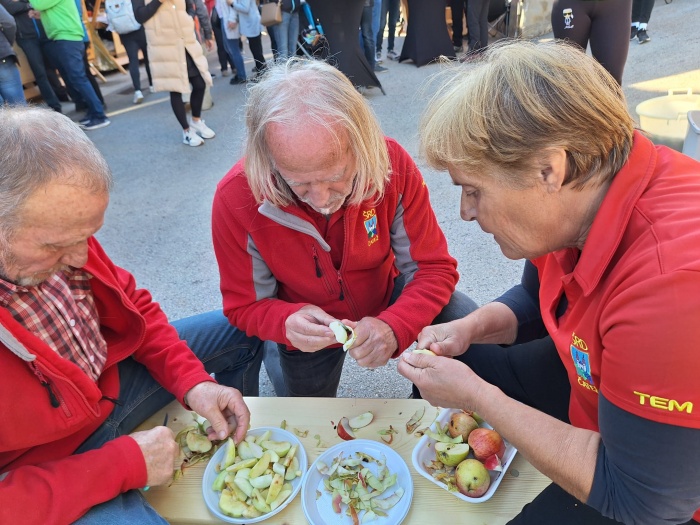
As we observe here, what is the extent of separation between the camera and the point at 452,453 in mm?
1325

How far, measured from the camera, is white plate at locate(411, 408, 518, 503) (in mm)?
1261

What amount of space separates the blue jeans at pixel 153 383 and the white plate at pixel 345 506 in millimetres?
357

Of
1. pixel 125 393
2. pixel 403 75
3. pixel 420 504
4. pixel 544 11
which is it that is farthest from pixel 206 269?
pixel 544 11

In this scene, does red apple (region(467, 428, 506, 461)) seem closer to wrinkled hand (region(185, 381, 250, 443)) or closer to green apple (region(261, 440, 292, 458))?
green apple (region(261, 440, 292, 458))

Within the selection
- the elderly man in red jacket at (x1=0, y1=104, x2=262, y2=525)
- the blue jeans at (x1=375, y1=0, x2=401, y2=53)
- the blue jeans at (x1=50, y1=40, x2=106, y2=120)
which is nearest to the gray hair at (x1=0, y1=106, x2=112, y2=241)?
the elderly man in red jacket at (x1=0, y1=104, x2=262, y2=525)

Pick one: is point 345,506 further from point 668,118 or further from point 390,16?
point 390,16

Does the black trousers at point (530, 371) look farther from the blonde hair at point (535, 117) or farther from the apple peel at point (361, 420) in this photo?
the blonde hair at point (535, 117)

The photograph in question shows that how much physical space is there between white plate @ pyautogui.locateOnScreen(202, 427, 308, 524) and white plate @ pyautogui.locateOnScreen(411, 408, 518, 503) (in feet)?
0.99

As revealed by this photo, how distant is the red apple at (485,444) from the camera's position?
132 cm

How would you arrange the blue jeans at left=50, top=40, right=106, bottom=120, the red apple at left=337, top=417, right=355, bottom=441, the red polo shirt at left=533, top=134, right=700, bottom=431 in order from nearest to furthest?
the red polo shirt at left=533, top=134, right=700, bottom=431 < the red apple at left=337, top=417, right=355, bottom=441 < the blue jeans at left=50, top=40, right=106, bottom=120

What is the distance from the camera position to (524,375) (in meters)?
1.67

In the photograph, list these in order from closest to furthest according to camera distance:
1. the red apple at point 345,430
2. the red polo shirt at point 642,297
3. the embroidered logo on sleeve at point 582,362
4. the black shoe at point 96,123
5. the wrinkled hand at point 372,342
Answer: the red polo shirt at point 642,297
the embroidered logo on sleeve at point 582,362
the red apple at point 345,430
the wrinkled hand at point 372,342
the black shoe at point 96,123

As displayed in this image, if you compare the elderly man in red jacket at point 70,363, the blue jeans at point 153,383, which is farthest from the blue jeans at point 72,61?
the elderly man in red jacket at point 70,363

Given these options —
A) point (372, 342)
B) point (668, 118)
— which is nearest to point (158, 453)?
point (372, 342)
